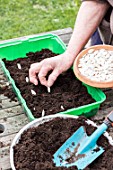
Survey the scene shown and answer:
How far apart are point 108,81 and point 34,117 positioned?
1.11 ft

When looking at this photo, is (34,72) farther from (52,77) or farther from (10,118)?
(10,118)

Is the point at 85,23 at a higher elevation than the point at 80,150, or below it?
higher

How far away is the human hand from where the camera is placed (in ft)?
5.75

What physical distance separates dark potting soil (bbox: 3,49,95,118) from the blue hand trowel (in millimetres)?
194

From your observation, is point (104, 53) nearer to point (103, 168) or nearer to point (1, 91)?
point (1, 91)

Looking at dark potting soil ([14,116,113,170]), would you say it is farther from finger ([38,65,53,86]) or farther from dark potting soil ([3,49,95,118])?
finger ([38,65,53,86])

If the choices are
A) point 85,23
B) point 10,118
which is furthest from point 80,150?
point 85,23

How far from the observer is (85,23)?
1843 mm

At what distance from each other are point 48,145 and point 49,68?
42 centimetres

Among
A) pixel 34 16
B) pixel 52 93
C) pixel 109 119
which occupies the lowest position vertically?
pixel 34 16

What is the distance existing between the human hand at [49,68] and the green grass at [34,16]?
117cm

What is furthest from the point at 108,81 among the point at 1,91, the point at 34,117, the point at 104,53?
the point at 1,91

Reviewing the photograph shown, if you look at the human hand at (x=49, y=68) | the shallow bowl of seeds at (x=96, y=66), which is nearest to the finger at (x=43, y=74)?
the human hand at (x=49, y=68)

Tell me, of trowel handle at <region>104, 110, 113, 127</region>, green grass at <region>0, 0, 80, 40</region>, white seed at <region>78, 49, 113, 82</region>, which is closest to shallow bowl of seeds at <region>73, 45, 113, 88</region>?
white seed at <region>78, 49, 113, 82</region>
